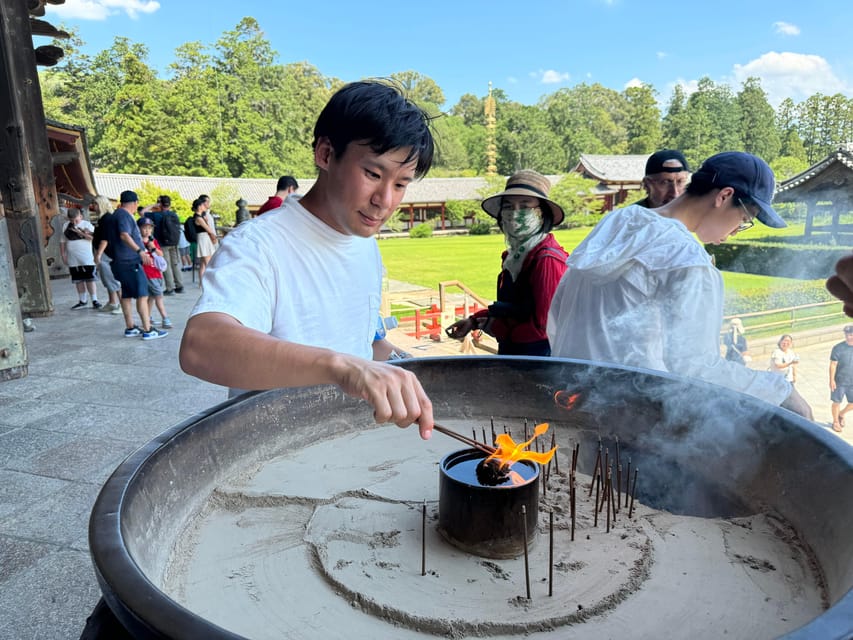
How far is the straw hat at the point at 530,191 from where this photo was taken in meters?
3.22

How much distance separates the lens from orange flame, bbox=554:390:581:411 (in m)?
1.96

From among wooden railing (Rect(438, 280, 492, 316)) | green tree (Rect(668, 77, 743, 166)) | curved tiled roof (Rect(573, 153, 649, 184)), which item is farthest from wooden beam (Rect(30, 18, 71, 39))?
curved tiled roof (Rect(573, 153, 649, 184))

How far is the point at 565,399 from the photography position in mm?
1969

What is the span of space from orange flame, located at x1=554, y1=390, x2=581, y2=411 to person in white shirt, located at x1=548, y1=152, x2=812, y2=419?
0.27 m

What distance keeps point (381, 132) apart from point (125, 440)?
3078mm

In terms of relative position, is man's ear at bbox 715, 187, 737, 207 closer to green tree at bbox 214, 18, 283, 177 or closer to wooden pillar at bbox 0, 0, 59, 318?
wooden pillar at bbox 0, 0, 59, 318

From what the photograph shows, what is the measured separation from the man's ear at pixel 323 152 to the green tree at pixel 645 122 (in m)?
48.6

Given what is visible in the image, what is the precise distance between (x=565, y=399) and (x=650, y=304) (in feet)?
1.44

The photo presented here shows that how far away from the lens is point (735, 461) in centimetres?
157

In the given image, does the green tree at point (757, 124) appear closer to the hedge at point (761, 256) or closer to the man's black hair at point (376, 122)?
the hedge at point (761, 256)

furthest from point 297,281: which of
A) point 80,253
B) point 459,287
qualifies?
point 459,287

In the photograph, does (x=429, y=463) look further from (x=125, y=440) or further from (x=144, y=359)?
(x=144, y=359)

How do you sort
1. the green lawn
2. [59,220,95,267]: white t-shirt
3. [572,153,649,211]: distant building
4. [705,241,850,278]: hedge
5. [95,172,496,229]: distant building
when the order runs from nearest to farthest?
[59,220,95,267]: white t-shirt
[705,241,850,278]: hedge
the green lawn
[95,172,496,229]: distant building
[572,153,649,211]: distant building

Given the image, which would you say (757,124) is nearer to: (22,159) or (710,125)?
(710,125)
